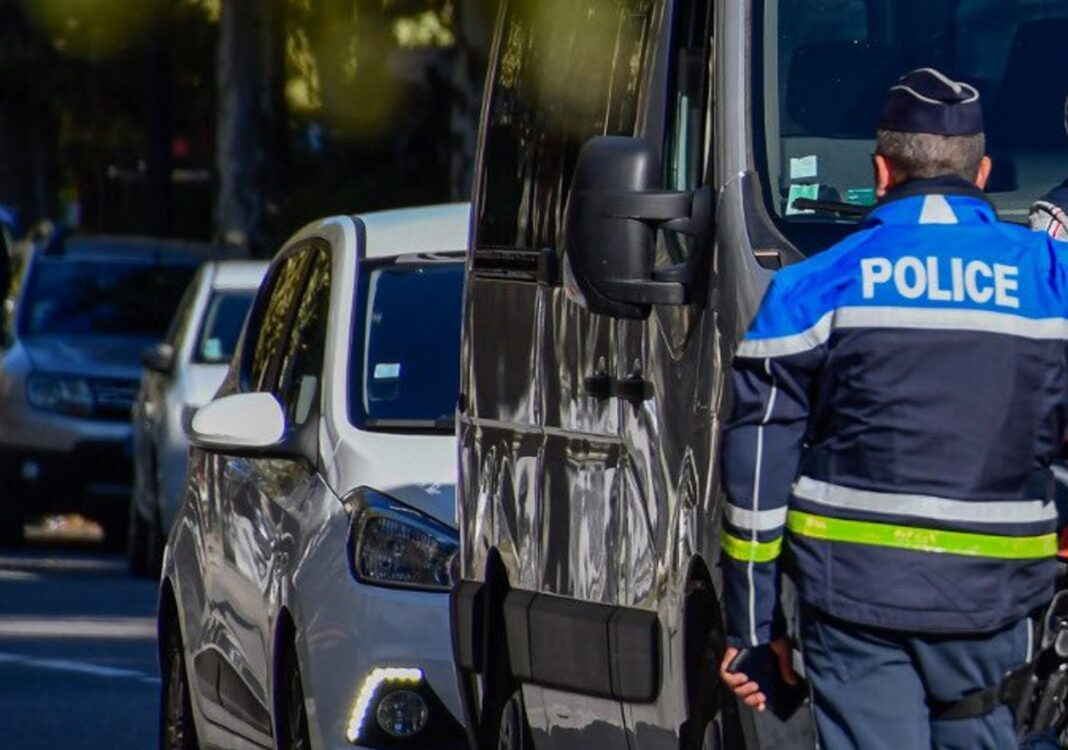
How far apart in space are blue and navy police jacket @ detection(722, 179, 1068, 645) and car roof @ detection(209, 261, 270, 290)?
514 inches

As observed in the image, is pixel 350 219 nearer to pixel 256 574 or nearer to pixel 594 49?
pixel 256 574

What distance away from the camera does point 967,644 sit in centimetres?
550

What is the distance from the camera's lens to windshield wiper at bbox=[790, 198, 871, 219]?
6.45m

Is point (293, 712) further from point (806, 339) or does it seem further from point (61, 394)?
point (61, 394)

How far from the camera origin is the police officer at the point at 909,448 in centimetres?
547

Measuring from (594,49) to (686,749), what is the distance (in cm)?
182

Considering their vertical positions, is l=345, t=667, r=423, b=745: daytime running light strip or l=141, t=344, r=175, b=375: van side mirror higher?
l=141, t=344, r=175, b=375: van side mirror

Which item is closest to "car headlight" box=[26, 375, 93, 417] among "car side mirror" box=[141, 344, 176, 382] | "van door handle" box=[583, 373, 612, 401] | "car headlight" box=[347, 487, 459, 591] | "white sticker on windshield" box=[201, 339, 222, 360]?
"white sticker on windshield" box=[201, 339, 222, 360]

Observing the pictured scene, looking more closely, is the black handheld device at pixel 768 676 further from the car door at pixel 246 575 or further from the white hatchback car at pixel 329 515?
the car door at pixel 246 575

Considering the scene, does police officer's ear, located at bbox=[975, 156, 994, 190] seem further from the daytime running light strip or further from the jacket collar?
the daytime running light strip

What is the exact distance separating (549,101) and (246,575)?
1700mm

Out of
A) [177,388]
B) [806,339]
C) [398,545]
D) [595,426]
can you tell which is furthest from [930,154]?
[177,388]

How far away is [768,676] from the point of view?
229 inches

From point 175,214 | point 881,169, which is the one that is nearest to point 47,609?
point 881,169
